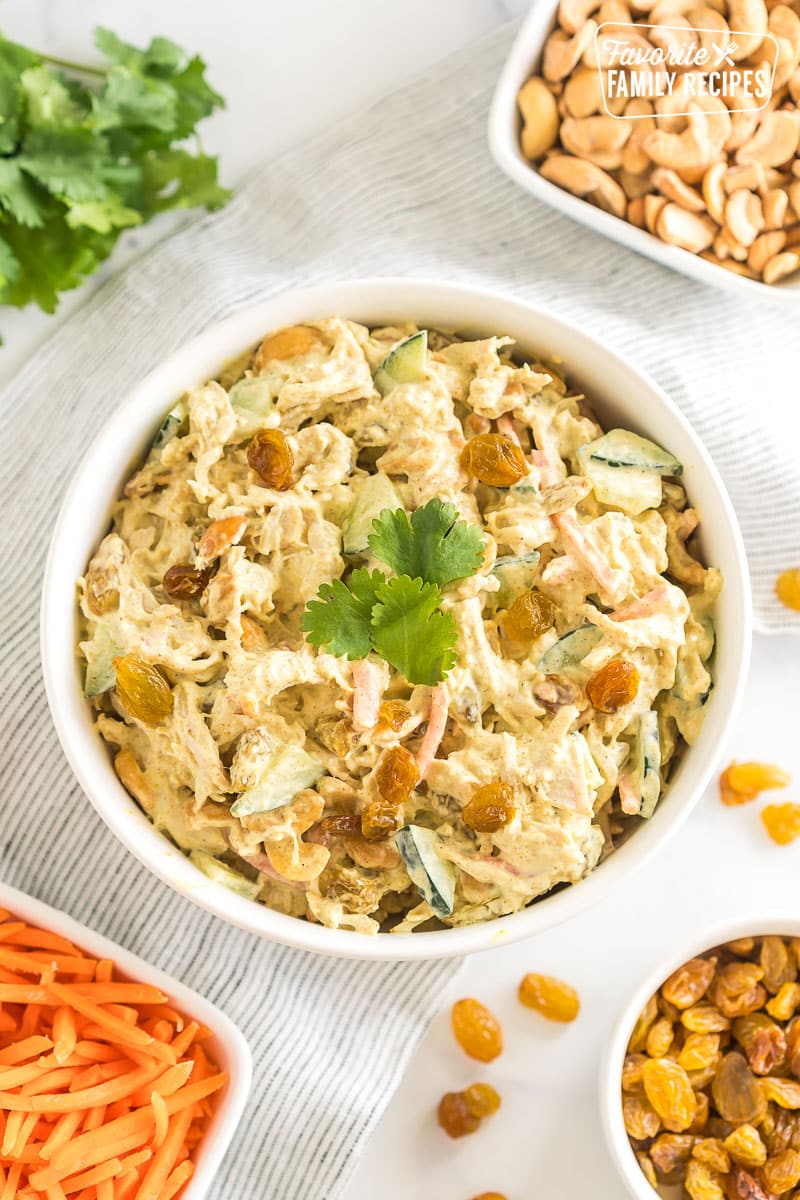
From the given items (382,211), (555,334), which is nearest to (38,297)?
(382,211)

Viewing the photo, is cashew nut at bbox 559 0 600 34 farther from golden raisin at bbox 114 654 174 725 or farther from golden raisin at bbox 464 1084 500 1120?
golden raisin at bbox 464 1084 500 1120

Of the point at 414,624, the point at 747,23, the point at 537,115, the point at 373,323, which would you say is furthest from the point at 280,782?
the point at 747,23

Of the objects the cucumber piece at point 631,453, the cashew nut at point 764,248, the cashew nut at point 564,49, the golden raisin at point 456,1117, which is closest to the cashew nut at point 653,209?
the cashew nut at point 764,248

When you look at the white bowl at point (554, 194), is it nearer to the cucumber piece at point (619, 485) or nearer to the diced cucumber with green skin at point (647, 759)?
the cucumber piece at point (619, 485)

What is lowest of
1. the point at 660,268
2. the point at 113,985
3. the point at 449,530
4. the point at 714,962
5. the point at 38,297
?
the point at 714,962

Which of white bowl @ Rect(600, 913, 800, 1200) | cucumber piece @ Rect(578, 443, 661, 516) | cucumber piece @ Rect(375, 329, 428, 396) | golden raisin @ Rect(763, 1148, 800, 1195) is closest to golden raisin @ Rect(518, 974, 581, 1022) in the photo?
white bowl @ Rect(600, 913, 800, 1200)

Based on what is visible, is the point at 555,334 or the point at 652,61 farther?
the point at 652,61

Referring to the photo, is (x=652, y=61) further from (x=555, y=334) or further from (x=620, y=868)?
(x=620, y=868)
